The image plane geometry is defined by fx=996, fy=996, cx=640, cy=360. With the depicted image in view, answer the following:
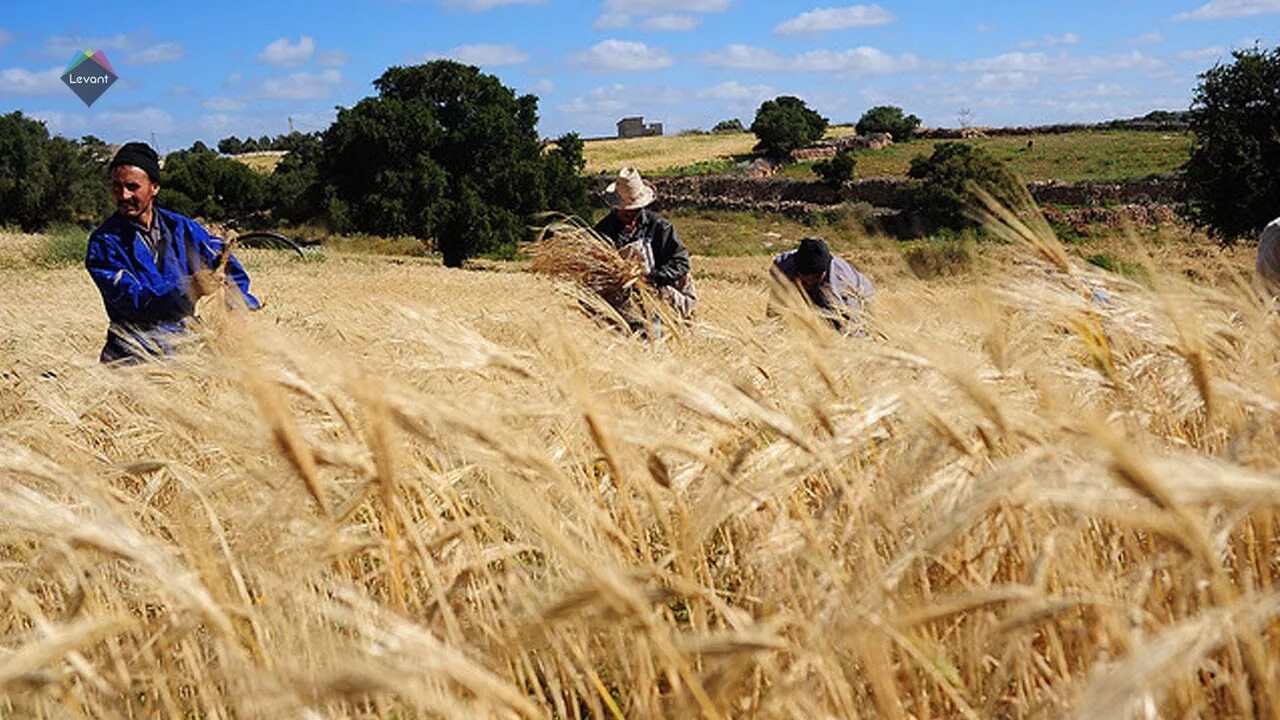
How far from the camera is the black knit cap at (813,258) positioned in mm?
4766

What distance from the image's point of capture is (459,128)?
31562 millimetres

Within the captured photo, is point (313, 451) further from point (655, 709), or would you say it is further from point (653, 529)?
point (653, 529)

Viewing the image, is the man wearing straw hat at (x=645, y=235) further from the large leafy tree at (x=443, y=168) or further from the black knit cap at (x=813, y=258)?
the large leafy tree at (x=443, y=168)

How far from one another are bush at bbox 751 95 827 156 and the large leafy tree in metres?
32.8

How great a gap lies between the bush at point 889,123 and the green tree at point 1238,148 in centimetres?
4504

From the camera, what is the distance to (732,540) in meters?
1.94

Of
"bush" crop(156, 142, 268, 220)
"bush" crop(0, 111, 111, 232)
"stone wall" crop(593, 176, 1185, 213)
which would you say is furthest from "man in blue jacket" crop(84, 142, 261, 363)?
"bush" crop(156, 142, 268, 220)

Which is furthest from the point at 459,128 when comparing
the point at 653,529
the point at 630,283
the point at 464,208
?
the point at 653,529

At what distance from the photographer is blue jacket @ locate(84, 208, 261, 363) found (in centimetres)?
393

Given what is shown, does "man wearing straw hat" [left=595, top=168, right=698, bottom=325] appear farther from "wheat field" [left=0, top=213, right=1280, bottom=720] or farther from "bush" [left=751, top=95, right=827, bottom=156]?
"bush" [left=751, top=95, right=827, bottom=156]

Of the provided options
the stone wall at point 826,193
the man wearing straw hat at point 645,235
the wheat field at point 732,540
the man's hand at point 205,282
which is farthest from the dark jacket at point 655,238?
the stone wall at point 826,193

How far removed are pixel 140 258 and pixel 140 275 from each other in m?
0.07

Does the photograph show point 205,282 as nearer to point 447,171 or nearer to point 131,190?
point 131,190

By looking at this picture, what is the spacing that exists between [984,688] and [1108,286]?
1.18 meters
